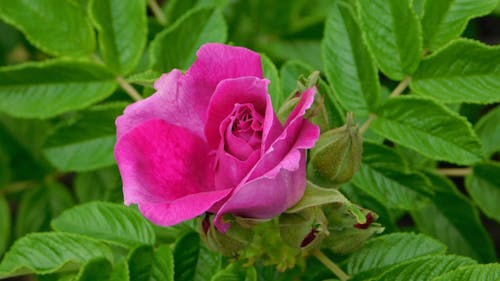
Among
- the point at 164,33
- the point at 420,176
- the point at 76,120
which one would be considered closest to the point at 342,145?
the point at 420,176

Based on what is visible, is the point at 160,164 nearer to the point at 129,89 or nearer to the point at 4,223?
the point at 129,89

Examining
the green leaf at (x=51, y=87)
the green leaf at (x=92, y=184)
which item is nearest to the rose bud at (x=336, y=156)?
the green leaf at (x=51, y=87)

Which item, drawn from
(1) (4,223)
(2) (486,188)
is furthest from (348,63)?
(1) (4,223)

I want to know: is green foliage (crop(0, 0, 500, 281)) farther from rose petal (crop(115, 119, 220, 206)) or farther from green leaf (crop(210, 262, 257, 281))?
rose petal (crop(115, 119, 220, 206))

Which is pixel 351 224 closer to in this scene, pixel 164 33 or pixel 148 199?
pixel 148 199

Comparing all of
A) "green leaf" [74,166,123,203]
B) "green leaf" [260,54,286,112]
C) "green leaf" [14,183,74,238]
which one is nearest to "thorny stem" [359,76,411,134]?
"green leaf" [260,54,286,112]

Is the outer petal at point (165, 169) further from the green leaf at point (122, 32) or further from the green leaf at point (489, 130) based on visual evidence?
the green leaf at point (489, 130)
